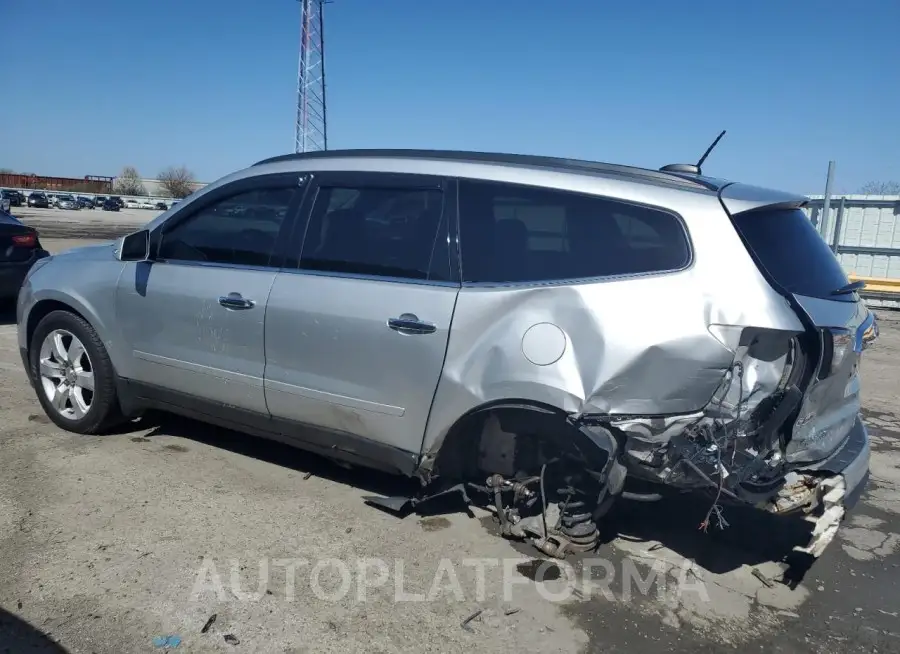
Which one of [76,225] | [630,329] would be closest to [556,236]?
[630,329]

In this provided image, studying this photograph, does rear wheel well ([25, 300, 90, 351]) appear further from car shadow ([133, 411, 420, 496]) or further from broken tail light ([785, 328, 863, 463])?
broken tail light ([785, 328, 863, 463])

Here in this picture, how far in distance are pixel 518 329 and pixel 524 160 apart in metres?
0.94

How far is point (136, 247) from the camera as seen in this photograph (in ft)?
14.4

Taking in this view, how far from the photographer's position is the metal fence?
13.6m

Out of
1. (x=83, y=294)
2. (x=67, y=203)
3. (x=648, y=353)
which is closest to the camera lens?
(x=648, y=353)

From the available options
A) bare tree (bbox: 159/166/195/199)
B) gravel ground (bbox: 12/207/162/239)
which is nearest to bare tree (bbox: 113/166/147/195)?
bare tree (bbox: 159/166/195/199)

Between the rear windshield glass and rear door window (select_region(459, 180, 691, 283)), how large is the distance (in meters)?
0.32

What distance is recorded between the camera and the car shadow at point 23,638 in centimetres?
263

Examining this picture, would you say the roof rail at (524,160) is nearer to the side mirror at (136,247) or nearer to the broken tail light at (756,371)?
the broken tail light at (756,371)

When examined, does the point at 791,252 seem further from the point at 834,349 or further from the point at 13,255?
the point at 13,255

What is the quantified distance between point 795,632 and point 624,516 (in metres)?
1.13

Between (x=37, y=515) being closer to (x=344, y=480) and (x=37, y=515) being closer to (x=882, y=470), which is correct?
(x=344, y=480)

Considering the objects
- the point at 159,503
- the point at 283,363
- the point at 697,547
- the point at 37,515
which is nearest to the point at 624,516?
the point at 697,547

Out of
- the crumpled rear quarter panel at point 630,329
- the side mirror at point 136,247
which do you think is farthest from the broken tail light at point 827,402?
the side mirror at point 136,247
